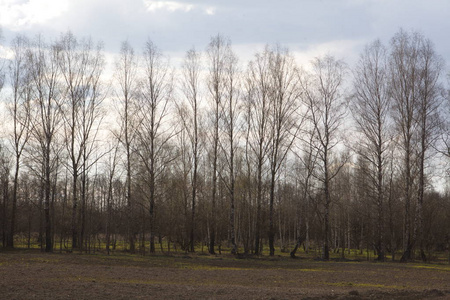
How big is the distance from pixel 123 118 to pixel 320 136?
1548cm

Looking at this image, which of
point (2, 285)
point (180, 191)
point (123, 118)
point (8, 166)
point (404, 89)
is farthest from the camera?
point (180, 191)

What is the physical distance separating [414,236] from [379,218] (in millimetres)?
2431

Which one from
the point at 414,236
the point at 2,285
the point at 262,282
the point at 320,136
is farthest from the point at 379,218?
the point at 2,285

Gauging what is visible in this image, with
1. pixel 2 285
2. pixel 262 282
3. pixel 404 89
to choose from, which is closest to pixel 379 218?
pixel 404 89

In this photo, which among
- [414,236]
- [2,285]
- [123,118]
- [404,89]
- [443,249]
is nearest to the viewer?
[2,285]

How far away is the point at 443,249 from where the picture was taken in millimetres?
51938

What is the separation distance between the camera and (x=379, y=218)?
1146 inches

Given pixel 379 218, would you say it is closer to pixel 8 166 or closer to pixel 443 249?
pixel 443 249

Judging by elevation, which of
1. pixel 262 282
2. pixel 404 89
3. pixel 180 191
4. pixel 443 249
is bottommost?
pixel 443 249

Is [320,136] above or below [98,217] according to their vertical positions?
above

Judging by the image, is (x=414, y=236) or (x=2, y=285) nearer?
(x=2, y=285)

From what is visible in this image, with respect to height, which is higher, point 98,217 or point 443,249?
point 98,217

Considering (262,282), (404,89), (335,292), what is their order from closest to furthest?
(335,292)
(262,282)
(404,89)

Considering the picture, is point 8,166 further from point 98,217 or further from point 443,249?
point 443,249
